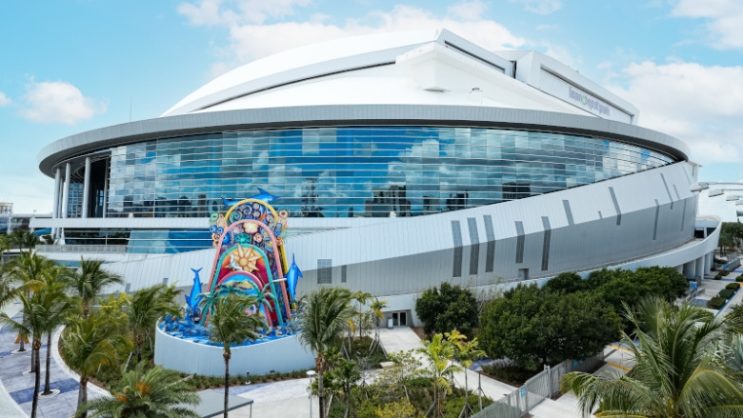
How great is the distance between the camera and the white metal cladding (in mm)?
35000

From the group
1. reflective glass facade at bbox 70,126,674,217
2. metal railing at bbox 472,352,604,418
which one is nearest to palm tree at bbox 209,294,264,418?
metal railing at bbox 472,352,604,418

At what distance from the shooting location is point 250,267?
26953 mm

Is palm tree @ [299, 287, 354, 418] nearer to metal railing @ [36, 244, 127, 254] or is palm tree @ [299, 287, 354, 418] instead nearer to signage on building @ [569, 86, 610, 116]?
metal railing @ [36, 244, 127, 254]

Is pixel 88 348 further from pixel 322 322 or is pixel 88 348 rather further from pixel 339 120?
pixel 339 120

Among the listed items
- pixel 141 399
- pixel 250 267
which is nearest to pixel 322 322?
pixel 141 399

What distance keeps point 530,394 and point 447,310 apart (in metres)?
10.7

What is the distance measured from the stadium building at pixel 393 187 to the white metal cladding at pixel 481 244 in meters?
0.12

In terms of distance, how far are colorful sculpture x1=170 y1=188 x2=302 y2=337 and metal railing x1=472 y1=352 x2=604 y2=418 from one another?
44.2 feet

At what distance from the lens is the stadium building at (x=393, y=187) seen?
3672 centimetres

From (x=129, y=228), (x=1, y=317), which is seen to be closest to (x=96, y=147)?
(x=129, y=228)

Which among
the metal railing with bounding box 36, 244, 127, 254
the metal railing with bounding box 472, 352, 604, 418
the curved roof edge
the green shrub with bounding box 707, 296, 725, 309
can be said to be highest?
the curved roof edge

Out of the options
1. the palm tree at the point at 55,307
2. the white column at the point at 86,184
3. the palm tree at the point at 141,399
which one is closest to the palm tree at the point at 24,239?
the white column at the point at 86,184

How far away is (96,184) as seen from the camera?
67.2 meters

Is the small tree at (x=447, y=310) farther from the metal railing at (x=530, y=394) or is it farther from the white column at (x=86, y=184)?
Result: the white column at (x=86, y=184)
